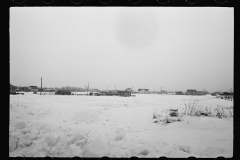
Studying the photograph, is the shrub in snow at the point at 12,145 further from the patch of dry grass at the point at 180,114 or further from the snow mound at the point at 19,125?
the patch of dry grass at the point at 180,114

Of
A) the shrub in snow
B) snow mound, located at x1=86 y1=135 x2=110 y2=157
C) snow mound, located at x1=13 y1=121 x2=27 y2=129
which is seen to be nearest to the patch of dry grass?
snow mound, located at x1=86 y1=135 x2=110 y2=157

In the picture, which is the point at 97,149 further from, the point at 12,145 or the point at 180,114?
the point at 180,114

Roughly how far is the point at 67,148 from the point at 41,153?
558 millimetres

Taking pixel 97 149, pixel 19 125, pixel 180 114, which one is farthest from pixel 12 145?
pixel 180 114

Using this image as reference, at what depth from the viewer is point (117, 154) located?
8.32 feet

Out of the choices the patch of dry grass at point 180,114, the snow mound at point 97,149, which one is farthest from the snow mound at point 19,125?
the patch of dry grass at point 180,114

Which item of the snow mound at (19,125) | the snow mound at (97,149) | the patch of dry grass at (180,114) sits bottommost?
the patch of dry grass at (180,114)

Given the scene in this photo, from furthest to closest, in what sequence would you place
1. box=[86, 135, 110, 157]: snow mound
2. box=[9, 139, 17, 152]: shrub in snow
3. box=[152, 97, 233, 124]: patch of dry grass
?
box=[152, 97, 233, 124]: patch of dry grass, box=[9, 139, 17, 152]: shrub in snow, box=[86, 135, 110, 157]: snow mound

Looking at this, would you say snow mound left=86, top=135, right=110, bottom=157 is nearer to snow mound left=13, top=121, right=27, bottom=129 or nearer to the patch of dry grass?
snow mound left=13, top=121, right=27, bottom=129

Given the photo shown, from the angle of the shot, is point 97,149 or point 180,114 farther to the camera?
point 180,114
